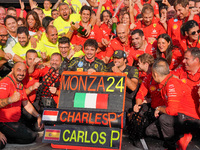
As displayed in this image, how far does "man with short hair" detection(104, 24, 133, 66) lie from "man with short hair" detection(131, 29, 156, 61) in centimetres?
17

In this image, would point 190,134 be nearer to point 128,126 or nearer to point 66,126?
point 128,126

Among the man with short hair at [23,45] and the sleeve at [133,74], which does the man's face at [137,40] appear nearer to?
the sleeve at [133,74]

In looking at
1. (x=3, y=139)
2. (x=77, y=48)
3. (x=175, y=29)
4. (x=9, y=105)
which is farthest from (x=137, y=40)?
(x=3, y=139)

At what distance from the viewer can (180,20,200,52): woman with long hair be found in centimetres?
522

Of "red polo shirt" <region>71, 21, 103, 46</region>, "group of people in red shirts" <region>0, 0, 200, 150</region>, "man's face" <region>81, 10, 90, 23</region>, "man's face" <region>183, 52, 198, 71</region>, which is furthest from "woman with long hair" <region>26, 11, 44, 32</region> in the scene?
"man's face" <region>183, 52, 198, 71</region>

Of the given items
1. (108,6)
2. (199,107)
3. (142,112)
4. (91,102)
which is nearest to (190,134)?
(199,107)

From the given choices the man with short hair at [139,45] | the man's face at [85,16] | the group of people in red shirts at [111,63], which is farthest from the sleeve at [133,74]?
the man's face at [85,16]

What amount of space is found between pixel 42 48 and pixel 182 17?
3856 millimetres

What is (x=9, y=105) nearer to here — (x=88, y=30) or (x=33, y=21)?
(x=88, y=30)

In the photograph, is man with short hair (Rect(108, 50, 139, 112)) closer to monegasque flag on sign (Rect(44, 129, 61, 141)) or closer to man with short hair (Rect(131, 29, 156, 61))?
man with short hair (Rect(131, 29, 156, 61))

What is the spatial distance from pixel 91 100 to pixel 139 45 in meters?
2.31

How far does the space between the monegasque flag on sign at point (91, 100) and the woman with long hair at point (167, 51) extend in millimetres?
2070

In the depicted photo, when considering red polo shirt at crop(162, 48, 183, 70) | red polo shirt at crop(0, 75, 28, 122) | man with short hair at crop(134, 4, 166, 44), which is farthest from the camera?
man with short hair at crop(134, 4, 166, 44)

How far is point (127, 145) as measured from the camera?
4.33m
